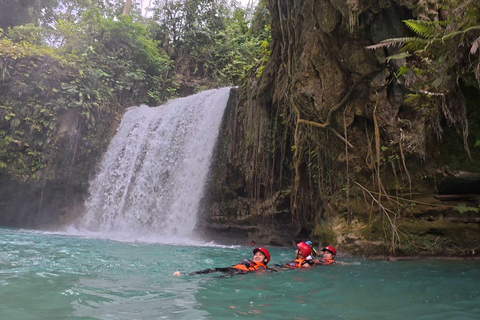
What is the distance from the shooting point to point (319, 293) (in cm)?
427

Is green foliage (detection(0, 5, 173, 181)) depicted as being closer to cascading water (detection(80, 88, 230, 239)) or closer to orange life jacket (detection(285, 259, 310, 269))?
cascading water (detection(80, 88, 230, 239))

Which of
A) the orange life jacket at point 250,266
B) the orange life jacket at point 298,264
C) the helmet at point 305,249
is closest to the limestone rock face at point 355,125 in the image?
the helmet at point 305,249

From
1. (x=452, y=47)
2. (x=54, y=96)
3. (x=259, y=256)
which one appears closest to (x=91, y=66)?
(x=54, y=96)

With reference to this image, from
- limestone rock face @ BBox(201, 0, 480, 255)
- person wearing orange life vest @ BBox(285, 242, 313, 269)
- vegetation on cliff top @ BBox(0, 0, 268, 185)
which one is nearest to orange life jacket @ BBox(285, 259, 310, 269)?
person wearing orange life vest @ BBox(285, 242, 313, 269)

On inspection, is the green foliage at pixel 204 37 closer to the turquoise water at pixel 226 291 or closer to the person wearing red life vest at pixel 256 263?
the person wearing red life vest at pixel 256 263

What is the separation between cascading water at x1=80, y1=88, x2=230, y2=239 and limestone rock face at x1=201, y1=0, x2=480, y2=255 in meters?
4.61

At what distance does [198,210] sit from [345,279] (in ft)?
28.0

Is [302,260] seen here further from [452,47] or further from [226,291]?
[452,47]

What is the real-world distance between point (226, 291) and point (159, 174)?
1058 centimetres

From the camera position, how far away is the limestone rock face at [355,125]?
7039 millimetres

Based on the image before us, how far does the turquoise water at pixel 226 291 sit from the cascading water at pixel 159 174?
6764 mm

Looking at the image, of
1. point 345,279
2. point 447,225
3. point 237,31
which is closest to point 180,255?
point 345,279

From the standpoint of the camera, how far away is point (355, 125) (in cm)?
813

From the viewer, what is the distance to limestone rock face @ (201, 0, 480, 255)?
704cm
